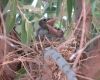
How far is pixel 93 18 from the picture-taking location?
2.76ft

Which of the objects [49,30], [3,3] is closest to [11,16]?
[3,3]

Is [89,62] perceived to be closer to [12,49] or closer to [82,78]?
[82,78]

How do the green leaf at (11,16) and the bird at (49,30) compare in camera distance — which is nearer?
the green leaf at (11,16)

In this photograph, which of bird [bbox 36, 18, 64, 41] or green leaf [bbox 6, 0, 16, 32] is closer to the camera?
green leaf [bbox 6, 0, 16, 32]

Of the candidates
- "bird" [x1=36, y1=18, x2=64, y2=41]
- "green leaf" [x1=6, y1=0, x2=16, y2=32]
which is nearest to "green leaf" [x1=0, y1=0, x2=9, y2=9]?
"green leaf" [x1=6, y1=0, x2=16, y2=32]

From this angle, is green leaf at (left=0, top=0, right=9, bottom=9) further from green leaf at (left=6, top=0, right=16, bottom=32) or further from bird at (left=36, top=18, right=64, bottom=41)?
bird at (left=36, top=18, right=64, bottom=41)

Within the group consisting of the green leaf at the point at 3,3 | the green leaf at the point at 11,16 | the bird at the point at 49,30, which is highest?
the green leaf at the point at 3,3

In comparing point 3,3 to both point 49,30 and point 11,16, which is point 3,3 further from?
point 49,30

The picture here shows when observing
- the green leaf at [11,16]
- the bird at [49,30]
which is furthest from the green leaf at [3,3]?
the bird at [49,30]

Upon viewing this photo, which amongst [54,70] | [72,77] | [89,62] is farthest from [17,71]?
[72,77]

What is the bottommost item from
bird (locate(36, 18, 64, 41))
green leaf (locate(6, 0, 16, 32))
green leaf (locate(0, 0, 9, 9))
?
bird (locate(36, 18, 64, 41))

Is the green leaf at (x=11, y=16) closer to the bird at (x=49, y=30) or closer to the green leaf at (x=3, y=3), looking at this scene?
the green leaf at (x=3, y=3)

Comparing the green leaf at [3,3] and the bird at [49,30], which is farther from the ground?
the green leaf at [3,3]

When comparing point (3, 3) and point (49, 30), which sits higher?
point (3, 3)
